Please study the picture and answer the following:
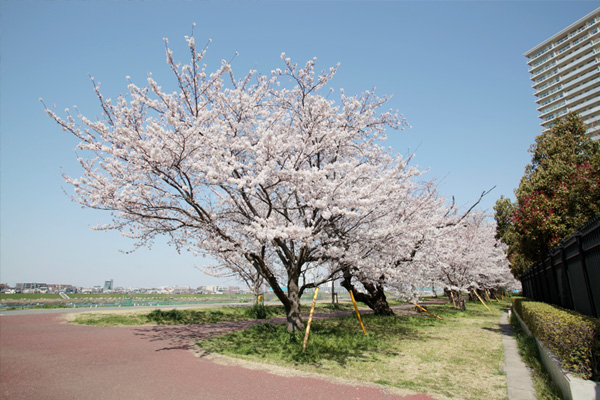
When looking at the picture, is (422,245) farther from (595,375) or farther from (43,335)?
(43,335)

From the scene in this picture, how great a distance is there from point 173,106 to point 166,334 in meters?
8.55

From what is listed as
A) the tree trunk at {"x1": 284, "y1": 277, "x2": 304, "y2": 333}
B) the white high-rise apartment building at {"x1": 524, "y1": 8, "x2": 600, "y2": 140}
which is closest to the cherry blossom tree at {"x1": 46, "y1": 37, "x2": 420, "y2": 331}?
the tree trunk at {"x1": 284, "y1": 277, "x2": 304, "y2": 333}

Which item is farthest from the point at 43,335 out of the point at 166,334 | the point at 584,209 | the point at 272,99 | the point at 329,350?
the point at 584,209

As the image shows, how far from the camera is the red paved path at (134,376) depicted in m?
5.42

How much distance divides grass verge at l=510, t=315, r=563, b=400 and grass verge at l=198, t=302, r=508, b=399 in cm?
55

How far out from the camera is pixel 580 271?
7.92 meters

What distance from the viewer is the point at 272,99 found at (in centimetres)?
1195

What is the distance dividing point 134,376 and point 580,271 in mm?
10983

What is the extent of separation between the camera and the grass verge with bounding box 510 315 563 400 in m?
5.13

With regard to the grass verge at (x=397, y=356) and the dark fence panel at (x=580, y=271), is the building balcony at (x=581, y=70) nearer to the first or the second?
the dark fence panel at (x=580, y=271)

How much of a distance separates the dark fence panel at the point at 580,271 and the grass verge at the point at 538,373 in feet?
5.39

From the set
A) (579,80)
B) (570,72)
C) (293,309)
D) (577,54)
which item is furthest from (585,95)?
(293,309)

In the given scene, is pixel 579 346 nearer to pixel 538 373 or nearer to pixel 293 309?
pixel 538 373

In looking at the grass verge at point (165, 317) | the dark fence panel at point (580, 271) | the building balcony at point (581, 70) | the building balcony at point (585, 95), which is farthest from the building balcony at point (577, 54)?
the grass verge at point (165, 317)
